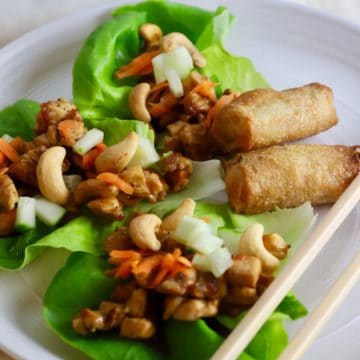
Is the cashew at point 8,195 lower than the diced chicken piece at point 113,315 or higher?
higher

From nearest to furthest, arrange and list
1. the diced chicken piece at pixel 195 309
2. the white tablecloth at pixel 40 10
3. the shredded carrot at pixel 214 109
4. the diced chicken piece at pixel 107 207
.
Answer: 1. the diced chicken piece at pixel 195 309
2. the diced chicken piece at pixel 107 207
3. the shredded carrot at pixel 214 109
4. the white tablecloth at pixel 40 10

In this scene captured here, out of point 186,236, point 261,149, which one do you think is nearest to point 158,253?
point 186,236

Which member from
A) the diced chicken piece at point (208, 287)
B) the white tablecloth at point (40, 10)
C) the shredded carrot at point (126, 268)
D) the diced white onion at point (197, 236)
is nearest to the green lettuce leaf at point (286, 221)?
the diced white onion at point (197, 236)

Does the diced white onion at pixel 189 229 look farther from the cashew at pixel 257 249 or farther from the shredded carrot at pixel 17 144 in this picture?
the shredded carrot at pixel 17 144

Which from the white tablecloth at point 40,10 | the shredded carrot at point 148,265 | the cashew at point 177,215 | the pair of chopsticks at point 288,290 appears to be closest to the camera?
the pair of chopsticks at point 288,290

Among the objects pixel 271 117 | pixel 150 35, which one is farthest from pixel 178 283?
pixel 150 35

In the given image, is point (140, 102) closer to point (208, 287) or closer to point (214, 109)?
point (214, 109)
